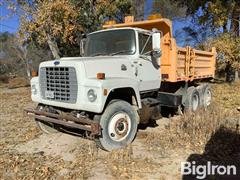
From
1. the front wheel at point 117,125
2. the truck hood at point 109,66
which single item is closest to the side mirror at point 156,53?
the truck hood at point 109,66

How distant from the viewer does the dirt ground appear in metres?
4.85

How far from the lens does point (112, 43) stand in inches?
272

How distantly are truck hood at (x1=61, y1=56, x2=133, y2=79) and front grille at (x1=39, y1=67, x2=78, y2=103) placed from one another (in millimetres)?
330

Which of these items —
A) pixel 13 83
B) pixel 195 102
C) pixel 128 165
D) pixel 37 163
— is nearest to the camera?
pixel 128 165

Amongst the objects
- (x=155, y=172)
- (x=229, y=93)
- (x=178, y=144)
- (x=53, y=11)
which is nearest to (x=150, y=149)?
(x=178, y=144)

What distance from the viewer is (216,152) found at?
18.6 ft

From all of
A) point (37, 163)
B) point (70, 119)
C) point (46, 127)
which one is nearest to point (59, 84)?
point (70, 119)

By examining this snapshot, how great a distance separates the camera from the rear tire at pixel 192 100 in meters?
8.80

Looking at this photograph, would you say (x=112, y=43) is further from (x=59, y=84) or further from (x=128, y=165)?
(x=128, y=165)

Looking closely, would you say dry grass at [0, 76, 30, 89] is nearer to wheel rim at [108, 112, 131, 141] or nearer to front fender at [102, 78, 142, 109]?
front fender at [102, 78, 142, 109]

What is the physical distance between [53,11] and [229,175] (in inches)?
441

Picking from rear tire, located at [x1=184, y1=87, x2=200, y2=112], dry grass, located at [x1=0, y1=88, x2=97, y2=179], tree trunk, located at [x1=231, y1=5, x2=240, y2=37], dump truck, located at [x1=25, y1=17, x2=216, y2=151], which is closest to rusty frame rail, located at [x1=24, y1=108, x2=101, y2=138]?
dump truck, located at [x1=25, y1=17, x2=216, y2=151]

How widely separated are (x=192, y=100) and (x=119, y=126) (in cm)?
404

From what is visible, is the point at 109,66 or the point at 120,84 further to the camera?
the point at 109,66
